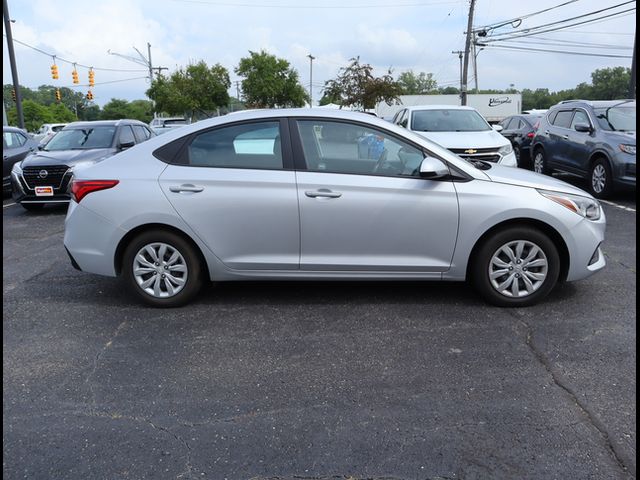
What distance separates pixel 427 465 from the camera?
2.71 m

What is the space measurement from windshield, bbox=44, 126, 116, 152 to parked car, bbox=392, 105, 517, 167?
5.98 m

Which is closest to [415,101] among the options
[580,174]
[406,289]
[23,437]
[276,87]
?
[276,87]

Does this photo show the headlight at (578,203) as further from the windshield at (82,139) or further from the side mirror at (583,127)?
the windshield at (82,139)

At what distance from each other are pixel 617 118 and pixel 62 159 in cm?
1020

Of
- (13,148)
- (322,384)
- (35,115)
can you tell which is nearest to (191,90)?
(35,115)

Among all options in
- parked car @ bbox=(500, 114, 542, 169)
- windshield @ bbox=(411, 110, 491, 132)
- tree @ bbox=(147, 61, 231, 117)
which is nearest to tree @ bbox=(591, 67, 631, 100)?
tree @ bbox=(147, 61, 231, 117)

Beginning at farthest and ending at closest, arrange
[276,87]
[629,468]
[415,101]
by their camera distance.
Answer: [276,87] → [415,101] → [629,468]

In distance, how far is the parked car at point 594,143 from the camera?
9695 mm

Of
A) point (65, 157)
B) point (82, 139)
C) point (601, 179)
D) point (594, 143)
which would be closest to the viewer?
point (65, 157)

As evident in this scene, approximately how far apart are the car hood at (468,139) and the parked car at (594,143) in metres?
1.72

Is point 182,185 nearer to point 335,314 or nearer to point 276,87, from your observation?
point 335,314

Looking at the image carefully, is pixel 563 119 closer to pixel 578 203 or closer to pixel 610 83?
pixel 578 203

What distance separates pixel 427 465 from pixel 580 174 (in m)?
9.76

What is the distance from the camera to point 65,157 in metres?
10.1
